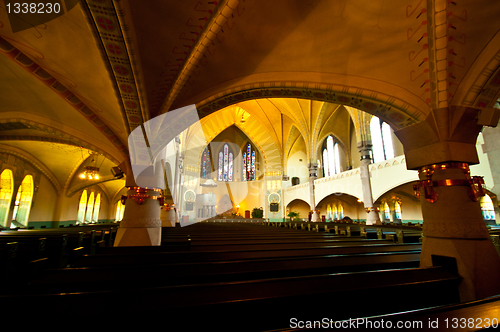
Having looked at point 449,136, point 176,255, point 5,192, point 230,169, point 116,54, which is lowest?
point 176,255

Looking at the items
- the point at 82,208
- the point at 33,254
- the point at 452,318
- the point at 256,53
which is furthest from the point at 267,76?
the point at 82,208

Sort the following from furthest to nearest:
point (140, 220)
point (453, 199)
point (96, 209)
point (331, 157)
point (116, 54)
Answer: point (331, 157), point (96, 209), point (140, 220), point (116, 54), point (453, 199)

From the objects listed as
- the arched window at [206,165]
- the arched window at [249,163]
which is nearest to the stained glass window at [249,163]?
the arched window at [249,163]

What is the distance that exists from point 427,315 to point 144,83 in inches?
198

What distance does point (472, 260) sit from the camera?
9.23 ft

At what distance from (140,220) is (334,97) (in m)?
4.77

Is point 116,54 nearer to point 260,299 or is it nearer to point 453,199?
point 260,299

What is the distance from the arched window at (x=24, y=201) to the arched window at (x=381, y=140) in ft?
62.7

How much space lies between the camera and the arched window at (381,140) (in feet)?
45.5

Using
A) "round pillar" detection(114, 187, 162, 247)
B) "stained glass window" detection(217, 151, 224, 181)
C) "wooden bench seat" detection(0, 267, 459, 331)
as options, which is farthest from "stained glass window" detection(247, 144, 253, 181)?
"wooden bench seat" detection(0, 267, 459, 331)

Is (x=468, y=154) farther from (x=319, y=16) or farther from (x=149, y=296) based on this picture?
(x=149, y=296)

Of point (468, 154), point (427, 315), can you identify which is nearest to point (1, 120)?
point (427, 315)

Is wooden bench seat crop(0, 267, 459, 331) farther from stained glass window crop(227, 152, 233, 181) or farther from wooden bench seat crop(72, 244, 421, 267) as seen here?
stained glass window crop(227, 152, 233, 181)

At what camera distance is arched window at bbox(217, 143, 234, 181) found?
25.6 m
